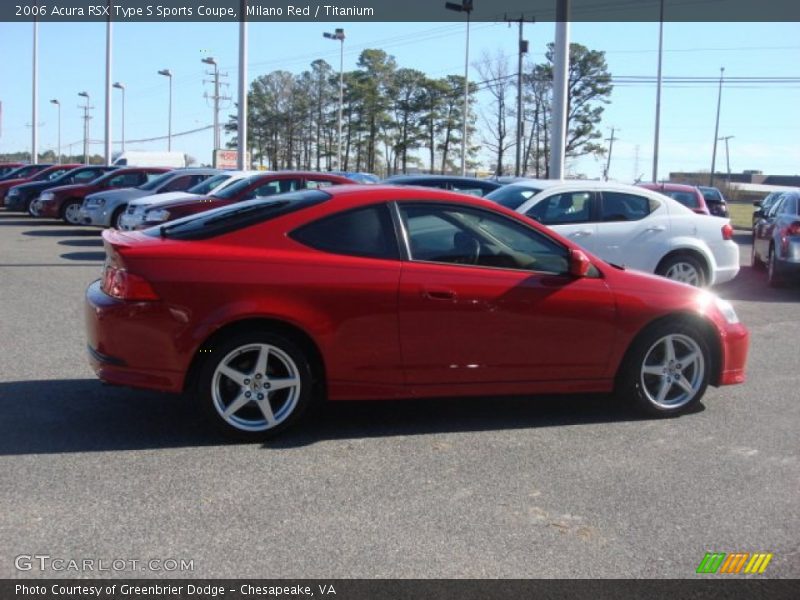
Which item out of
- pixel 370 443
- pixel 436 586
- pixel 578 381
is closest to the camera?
pixel 436 586

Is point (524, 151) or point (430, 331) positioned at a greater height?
point (524, 151)

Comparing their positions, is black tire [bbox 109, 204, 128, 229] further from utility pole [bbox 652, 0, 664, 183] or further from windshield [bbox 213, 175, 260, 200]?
utility pole [bbox 652, 0, 664, 183]

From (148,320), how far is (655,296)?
3365 millimetres

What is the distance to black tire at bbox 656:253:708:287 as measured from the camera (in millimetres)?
11672

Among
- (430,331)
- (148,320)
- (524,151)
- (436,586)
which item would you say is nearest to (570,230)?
(430,331)

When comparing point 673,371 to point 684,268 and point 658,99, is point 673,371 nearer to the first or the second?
point 684,268

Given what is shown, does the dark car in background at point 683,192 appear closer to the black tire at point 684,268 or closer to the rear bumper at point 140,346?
the black tire at point 684,268

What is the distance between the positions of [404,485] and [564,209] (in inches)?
282

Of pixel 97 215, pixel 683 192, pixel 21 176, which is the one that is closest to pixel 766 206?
pixel 683 192

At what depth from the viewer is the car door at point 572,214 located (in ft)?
36.8

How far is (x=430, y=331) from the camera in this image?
5.68 m

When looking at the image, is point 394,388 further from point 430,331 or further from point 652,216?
point 652,216

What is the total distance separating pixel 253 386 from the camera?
5.48 meters

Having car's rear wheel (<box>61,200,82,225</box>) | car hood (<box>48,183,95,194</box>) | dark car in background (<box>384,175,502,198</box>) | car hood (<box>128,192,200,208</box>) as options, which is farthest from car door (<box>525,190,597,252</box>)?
car hood (<box>48,183,95,194</box>)
